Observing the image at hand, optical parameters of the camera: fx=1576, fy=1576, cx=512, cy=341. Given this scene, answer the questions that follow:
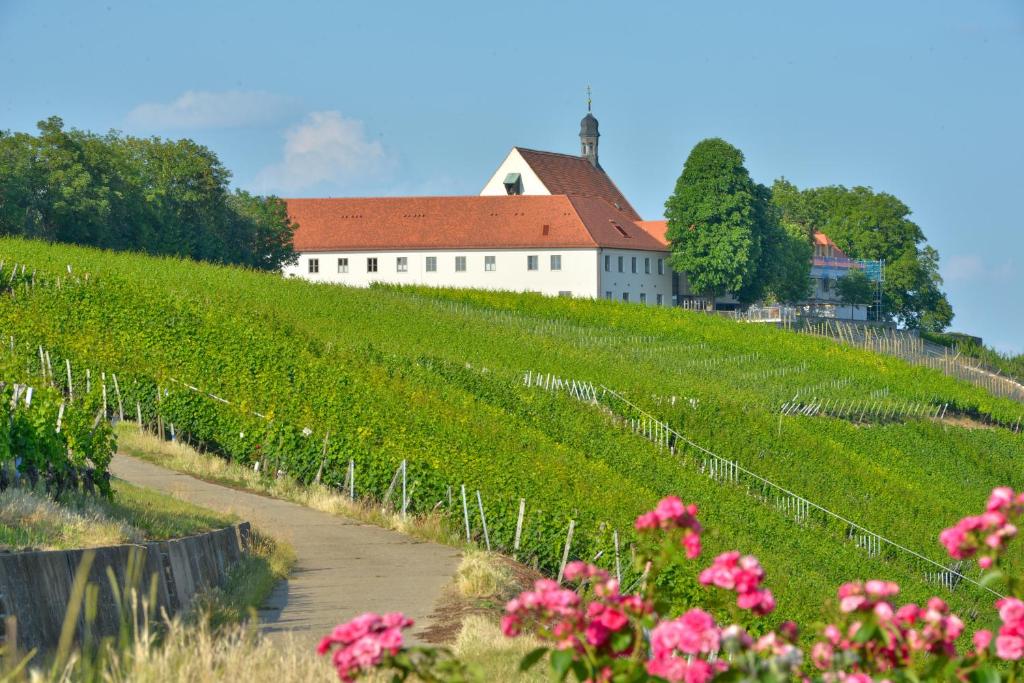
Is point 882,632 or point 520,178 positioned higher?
point 520,178

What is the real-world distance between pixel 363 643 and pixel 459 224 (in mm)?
96009

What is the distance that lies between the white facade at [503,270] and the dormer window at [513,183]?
12.9 meters

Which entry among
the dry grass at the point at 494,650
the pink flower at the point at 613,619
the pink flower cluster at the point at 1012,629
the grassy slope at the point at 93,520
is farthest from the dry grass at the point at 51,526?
the pink flower cluster at the point at 1012,629

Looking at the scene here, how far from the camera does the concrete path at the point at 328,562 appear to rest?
16312mm

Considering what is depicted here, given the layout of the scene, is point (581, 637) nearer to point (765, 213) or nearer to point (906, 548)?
point (906, 548)

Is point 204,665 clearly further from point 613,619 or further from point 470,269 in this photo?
point 470,269

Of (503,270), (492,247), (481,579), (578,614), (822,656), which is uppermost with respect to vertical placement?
(492,247)

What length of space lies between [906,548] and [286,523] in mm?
18812

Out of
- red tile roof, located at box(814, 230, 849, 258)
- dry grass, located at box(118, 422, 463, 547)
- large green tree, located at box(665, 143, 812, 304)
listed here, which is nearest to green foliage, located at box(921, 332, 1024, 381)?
large green tree, located at box(665, 143, 812, 304)

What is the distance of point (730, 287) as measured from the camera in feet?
319

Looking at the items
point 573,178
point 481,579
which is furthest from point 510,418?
point 573,178

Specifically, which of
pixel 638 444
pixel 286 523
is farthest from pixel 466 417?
pixel 286 523

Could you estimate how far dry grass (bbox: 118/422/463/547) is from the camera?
2519 cm

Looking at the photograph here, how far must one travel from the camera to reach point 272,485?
95.8 feet
